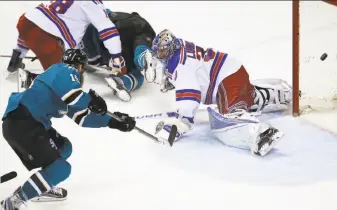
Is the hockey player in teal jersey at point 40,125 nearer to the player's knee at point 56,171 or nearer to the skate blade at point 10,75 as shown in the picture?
the player's knee at point 56,171

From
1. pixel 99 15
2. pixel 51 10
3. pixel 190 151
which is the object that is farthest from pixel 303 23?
pixel 51 10

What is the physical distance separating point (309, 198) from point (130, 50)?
162 cm

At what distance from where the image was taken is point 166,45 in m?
2.90

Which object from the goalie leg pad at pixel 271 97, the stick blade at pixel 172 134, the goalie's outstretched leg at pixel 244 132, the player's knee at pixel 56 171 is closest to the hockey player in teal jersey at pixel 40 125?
the player's knee at pixel 56 171

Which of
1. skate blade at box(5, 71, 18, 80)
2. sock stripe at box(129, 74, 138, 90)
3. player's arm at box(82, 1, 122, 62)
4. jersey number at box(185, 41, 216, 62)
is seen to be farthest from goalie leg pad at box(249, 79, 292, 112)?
skate blade at box(5, 71, 18, 80)

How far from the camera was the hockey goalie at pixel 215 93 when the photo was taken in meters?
2.75

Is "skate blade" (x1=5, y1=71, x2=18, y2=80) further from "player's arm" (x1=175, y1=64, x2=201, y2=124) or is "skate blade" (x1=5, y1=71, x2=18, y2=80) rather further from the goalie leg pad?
the goalie leg pad

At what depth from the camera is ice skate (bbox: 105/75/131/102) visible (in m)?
3.44

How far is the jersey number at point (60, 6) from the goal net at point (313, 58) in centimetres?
128

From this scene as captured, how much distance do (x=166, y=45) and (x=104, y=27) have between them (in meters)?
0.70

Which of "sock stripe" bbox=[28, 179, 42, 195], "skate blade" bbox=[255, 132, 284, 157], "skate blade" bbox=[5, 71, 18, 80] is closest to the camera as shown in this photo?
"sock stripe" bbox=[28, 179, 42, 195]

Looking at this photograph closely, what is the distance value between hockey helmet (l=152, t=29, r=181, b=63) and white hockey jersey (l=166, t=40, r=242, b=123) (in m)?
0.02

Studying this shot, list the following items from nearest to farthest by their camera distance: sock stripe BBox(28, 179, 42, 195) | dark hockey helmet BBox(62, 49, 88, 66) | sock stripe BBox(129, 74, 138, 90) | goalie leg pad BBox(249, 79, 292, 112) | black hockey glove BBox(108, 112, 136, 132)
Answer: sock stripe BBox(28, 179, 42, 195), dark hockey helmet BBox(62, 49, 88, 66), black hockey glove BBox(108, 112, 136, 132), goalie leg pad BBox(249, 79, 292, 112), sock stripe BBox(129, 74, 138, 90)

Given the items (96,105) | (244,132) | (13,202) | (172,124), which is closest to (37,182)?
(13,202)
